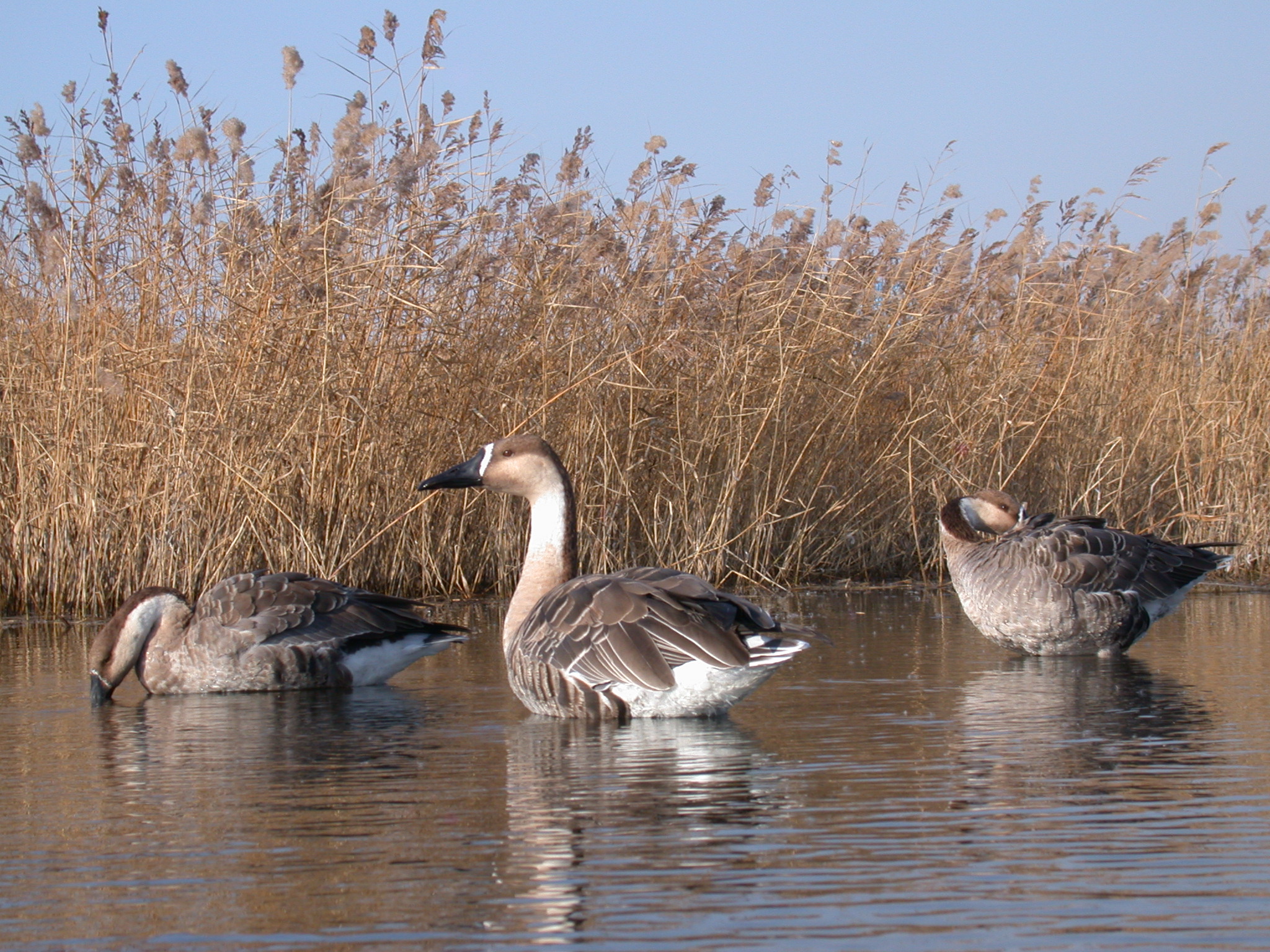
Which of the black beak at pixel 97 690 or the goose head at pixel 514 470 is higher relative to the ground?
the goose head at pixel 514 470

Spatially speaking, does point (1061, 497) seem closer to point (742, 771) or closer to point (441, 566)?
point (441, 566)

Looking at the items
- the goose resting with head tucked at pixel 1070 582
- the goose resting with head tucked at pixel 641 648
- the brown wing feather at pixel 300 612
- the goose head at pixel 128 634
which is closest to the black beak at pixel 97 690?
the goose head at pixel 128 634

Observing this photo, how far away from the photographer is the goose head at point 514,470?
6.55m

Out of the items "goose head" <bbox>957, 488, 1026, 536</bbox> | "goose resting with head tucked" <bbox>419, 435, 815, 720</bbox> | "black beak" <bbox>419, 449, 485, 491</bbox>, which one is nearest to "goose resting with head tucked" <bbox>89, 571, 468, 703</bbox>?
"black beak" <bbox>419, 449, 485, 491</bbox>

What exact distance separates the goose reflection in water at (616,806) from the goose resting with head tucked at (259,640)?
57.7 inches

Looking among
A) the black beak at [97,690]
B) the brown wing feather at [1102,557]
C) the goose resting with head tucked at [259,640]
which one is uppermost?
the brown wing feather at [1102,557]

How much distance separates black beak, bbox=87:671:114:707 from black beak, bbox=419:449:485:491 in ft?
5.23

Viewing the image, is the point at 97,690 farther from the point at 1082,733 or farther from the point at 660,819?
the point at 1082,733

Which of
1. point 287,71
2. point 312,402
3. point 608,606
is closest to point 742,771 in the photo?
point 608,606

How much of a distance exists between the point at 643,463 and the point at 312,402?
7.51 ft

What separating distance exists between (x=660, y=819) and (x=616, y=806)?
0.22 m

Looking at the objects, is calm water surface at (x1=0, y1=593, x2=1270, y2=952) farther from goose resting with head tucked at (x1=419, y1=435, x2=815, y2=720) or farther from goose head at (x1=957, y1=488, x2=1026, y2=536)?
goose head at (x1=957, y1=488, x2=1026, y2=536)

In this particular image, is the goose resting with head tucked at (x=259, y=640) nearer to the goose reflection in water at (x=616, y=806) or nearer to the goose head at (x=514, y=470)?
the goose head at (x=514, y=470)

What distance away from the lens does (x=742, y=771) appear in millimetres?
4344
